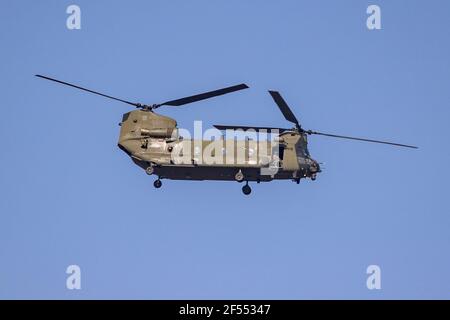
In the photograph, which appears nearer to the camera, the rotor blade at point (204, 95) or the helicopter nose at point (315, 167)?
the rotor blade at point (204, 95)

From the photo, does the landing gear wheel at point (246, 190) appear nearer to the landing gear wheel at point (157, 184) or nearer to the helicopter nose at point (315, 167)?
the helicopter nose at point (315, 167)

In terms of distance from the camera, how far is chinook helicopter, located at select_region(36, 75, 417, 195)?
192 feet

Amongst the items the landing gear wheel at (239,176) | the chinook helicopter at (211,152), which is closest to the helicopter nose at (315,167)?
the chinook helicopter at (211,152)

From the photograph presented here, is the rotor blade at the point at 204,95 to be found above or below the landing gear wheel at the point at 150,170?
above

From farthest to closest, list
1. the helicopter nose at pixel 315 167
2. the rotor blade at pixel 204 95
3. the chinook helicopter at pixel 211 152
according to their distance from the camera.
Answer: the helicopter nose at pixel 315 167
the chinook helicopter at pixel 211 152
the rotor blade at pixel 204 95

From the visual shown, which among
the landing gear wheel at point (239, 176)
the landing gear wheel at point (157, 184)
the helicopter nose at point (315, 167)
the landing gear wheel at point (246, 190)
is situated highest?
the helicopter nose at point (315, 167)

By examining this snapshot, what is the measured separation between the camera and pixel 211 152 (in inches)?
2309

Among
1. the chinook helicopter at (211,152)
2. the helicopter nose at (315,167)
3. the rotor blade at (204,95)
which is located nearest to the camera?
the rotor blade at (204,95)

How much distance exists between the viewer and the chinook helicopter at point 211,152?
5862cm

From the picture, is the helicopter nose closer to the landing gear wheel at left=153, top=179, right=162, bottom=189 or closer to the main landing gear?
the main landing gear

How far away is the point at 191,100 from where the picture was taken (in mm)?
58281
